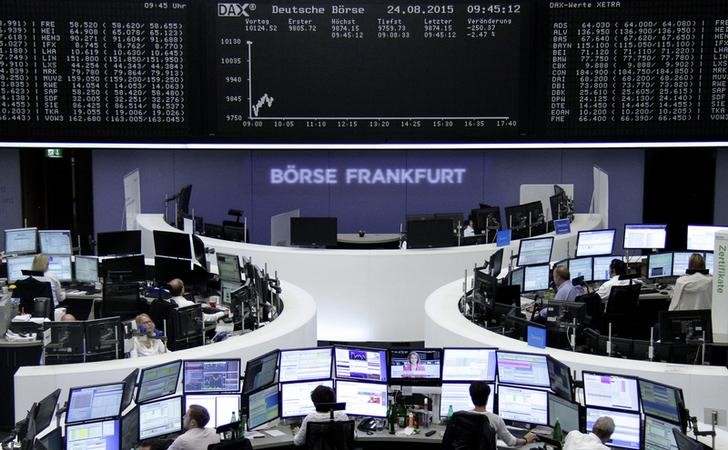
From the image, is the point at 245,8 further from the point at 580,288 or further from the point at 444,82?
the point at 580,288

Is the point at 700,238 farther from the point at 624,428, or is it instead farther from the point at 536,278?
the point at 624,428

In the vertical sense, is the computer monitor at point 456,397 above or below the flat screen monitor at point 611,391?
below

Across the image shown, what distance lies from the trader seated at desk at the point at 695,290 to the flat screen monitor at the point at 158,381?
4.86 meters

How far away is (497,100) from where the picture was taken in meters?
10.5

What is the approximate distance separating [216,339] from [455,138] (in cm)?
347

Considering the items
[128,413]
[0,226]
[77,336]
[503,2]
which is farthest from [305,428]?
[0,226]

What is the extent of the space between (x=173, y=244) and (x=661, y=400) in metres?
6.54

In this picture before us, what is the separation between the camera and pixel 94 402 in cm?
632

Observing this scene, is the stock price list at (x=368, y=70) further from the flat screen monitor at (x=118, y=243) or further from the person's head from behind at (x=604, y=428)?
the person's head from behind at (x=604, y=428)

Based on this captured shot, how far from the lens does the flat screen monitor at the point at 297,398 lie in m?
7.13

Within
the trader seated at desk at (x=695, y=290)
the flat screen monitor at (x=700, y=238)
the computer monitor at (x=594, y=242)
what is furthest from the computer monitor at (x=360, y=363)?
the flat screen monitor at (x=700, y=238)

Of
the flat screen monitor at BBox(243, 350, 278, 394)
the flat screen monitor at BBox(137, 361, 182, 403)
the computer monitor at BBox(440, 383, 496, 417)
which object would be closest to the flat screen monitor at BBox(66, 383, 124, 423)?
the flat screen monitor at BBox(137, 361, 182, 403)

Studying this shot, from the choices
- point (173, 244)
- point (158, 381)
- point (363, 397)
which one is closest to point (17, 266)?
point (173, 244)

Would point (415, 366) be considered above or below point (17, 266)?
below
